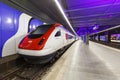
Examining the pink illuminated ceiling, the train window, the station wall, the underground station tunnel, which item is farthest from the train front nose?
the pink illuminated ceiling

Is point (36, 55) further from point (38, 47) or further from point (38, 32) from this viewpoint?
point (38, 32)

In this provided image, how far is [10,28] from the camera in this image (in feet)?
18.4

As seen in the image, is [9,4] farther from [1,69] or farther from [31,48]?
[1,69]

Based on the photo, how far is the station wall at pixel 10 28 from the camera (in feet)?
16.7

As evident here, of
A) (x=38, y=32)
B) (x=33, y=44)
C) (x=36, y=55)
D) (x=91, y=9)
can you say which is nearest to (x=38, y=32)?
(x=38, y=32)

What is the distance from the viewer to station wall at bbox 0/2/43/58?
508cm

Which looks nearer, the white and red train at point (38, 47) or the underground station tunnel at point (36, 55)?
the underground station tunnel at point (36, 55)

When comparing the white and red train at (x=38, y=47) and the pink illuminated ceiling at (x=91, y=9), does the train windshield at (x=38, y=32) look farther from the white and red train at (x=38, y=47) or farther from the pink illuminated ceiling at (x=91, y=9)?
the pink illuminated ceiling at (x=91, y=9)

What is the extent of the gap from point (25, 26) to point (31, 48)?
10.6 ft

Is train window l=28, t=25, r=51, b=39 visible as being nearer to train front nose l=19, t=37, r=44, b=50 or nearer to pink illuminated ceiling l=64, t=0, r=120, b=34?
train front nose l=19, t=37, r=44, b=50

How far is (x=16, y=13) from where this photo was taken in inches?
239

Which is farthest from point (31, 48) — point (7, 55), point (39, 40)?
point (7, 55)

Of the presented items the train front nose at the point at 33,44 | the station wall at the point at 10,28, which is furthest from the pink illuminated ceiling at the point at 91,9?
the train front nose at the point at 33,44

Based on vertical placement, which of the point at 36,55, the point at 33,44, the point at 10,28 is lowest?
the point at 36,55
